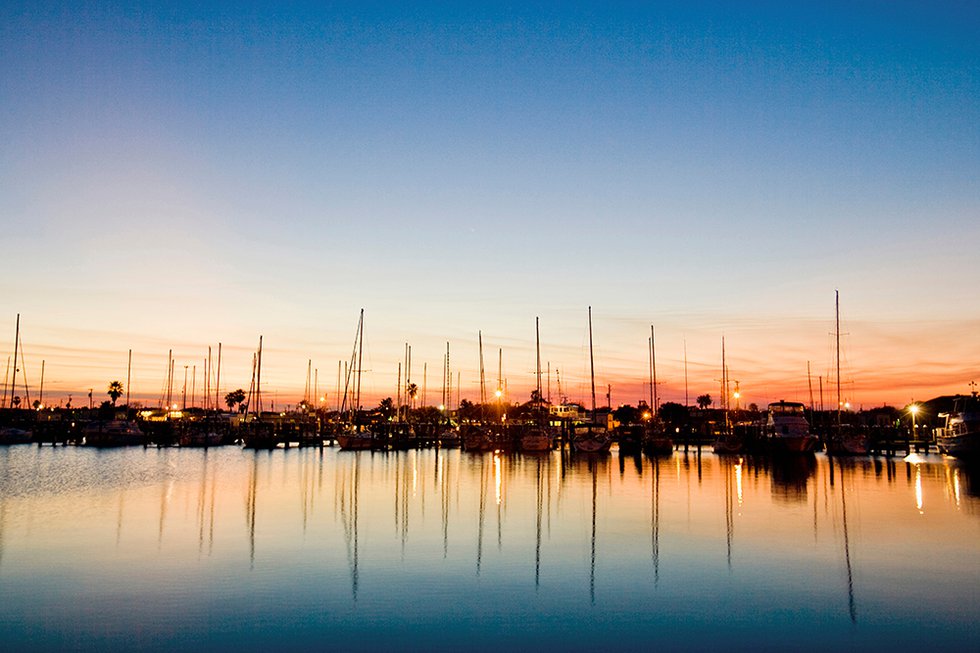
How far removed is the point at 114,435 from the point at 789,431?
295ft

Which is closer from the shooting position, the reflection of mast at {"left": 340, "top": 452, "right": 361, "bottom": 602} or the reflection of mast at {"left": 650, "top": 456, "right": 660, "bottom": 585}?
the reflection of mast at {"left": 340, "top": 452, "right": 361, "bottom": 602}

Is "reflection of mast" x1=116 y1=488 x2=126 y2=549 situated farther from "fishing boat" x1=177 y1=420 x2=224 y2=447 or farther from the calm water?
"fishing boat" x1=177 y1=420 x2=224 y2=447

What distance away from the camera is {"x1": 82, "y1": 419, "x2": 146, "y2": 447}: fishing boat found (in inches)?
4114

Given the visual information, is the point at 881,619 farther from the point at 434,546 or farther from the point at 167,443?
the point at 167,443

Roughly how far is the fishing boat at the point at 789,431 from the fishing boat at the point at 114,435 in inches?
3241

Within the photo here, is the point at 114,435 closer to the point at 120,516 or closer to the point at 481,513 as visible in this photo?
the point at 120,516

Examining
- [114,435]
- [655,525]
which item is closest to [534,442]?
[655,525]

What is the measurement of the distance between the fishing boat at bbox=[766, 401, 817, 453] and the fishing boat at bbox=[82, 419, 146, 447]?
270 ft

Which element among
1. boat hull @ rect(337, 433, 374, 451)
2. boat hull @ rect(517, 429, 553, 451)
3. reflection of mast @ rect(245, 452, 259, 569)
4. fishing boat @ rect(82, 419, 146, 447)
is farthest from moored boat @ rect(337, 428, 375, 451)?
reflection of mast @ rect(245, 452, 259, 569)

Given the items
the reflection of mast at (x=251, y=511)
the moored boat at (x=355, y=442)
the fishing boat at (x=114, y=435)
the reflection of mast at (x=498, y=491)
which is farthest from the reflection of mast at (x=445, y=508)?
the fishing boat at (x=114, y=435)

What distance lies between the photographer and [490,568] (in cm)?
2128

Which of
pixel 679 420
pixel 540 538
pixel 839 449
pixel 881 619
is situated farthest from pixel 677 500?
pixel 679 420

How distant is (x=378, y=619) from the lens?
1603 cm

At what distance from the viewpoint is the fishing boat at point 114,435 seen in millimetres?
104500
